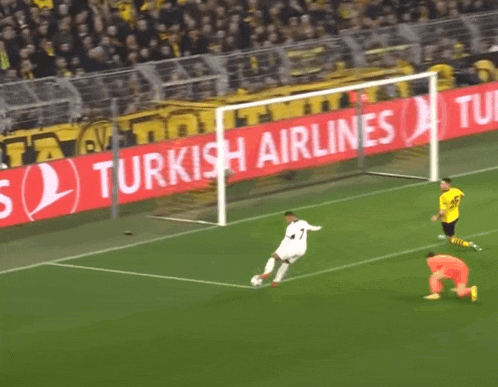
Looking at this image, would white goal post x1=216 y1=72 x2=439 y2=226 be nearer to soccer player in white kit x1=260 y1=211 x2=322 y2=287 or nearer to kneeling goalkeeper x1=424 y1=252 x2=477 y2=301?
soccer player in white kit x1=260 y1=211 x2=322 y2=287

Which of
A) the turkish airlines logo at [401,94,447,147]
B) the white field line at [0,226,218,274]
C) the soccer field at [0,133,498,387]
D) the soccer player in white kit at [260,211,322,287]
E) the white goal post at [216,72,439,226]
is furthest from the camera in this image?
the turkish airlines logo at [401,94,447,147]

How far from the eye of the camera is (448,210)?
81.2ft

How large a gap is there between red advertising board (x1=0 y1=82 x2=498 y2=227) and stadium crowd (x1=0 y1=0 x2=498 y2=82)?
2648mm

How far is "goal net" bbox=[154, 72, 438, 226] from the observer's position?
94.1 ft

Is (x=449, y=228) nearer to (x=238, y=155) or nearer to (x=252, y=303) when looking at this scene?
(x=252, y=303)

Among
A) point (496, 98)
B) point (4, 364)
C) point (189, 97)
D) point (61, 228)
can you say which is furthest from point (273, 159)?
point (4, 364)

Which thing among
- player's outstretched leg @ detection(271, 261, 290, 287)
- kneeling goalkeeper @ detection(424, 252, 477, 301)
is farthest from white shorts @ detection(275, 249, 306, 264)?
kneeling goalkeeper @ detection(424, 252, 477, 301)

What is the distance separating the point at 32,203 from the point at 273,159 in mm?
5646

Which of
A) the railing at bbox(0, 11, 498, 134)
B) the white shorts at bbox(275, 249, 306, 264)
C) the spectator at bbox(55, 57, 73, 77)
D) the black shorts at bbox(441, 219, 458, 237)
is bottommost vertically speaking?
the black shorts at bbox(441, 219, 458, 237)

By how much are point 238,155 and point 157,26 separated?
5548 millimetres

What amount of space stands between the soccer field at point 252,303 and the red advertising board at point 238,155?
640 millimetres

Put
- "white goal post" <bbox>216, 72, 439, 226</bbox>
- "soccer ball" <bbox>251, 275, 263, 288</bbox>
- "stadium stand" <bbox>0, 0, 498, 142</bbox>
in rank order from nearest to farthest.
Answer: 1. "soccer ball" <bbox>251, 275, 263, 288</bbox>
2. "white goal post" <bbox>216, 72, 439, 226</bbox>
3. "stadium stand" <bbox>0, 0, 498, 142</bbox>

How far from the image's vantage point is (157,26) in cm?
3381

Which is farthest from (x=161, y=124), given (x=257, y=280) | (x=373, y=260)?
(x=257, y=280)
